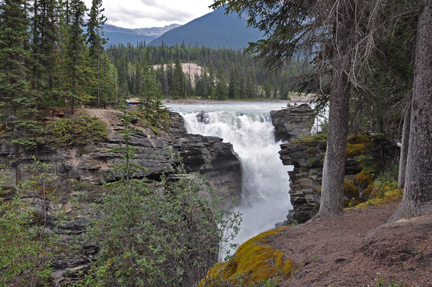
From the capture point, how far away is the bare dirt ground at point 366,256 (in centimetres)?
329

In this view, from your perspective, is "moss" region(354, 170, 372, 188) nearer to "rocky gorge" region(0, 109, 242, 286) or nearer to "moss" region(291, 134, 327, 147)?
"moss" region(291, 134, 327, 147)

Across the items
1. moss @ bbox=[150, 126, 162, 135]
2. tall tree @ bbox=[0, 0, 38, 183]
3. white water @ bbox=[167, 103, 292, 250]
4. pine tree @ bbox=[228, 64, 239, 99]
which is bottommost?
white water @ bbox=[167, 103, 292, 250]

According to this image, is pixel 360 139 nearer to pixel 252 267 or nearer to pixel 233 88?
pixel 252 267

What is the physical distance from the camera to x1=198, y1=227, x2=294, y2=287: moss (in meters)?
4.25

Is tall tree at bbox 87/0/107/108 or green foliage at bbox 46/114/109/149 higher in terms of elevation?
tall tree at bbox 87/0/107/108

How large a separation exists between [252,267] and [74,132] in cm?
1581

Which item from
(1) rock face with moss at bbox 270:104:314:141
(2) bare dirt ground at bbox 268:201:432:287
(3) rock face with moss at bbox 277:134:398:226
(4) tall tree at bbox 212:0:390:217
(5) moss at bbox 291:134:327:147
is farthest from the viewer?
(1) rock face with moss at bbox 270:104:314:141

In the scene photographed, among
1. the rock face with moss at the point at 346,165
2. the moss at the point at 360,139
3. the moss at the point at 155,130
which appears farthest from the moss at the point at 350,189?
the moss at the point at 155,130

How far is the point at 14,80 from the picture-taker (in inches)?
586

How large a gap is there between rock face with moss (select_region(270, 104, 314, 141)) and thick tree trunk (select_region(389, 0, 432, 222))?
2516 cm

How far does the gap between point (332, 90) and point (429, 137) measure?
271 centimetres

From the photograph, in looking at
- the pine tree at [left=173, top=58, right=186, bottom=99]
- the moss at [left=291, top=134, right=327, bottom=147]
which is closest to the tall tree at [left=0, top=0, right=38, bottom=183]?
the moss at [left=291, top=134, right=327, bottom=147]

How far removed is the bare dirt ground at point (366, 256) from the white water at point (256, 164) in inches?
572

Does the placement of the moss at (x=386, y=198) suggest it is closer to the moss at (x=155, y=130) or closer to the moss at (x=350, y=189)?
the moss at (x=350, y=189)
